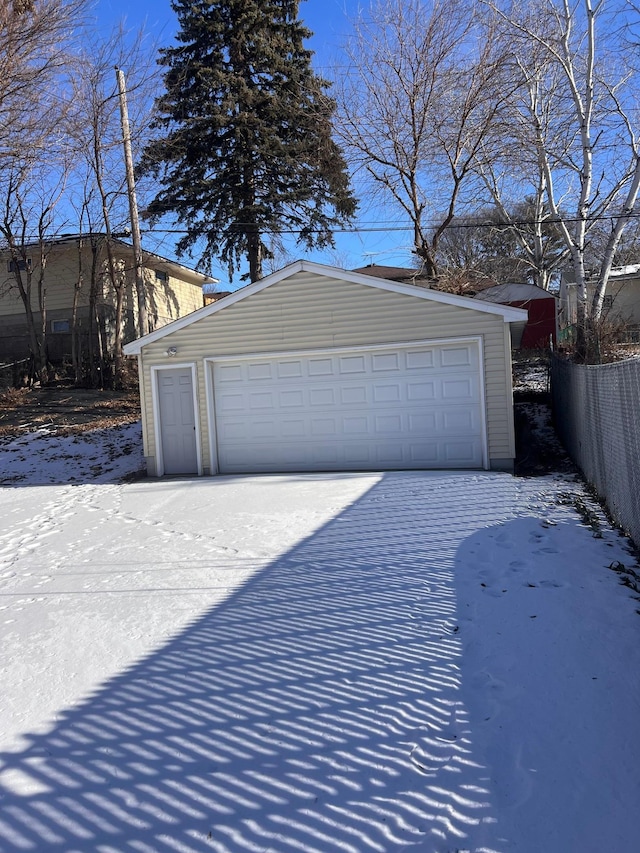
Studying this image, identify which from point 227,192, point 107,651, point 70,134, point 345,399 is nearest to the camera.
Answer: point 107,651

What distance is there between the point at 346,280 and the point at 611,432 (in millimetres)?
5672

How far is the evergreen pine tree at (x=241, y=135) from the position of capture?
2016cm

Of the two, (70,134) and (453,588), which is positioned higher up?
(70,134)

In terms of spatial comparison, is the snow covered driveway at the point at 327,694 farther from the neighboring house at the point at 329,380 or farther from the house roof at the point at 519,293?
the house roof at the point at 519,293

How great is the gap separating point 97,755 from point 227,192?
20069mm

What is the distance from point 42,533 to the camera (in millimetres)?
7570

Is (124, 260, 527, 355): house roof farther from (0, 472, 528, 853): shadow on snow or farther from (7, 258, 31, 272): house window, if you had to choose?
(7, 258, 31, 272): house window

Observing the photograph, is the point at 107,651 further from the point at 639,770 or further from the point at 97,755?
the point at 639,770

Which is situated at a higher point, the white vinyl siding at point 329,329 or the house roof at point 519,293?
the house roof at point 519,293

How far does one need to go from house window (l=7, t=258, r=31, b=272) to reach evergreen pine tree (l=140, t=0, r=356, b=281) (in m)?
4.25

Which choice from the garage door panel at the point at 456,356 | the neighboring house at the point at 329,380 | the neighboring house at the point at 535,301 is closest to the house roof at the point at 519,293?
the neighboring house at the point at 535,301

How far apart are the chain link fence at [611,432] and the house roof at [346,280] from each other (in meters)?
1.41

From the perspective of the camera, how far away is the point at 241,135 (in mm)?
20156

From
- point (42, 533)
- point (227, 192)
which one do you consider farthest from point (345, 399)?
point (227, 192)
